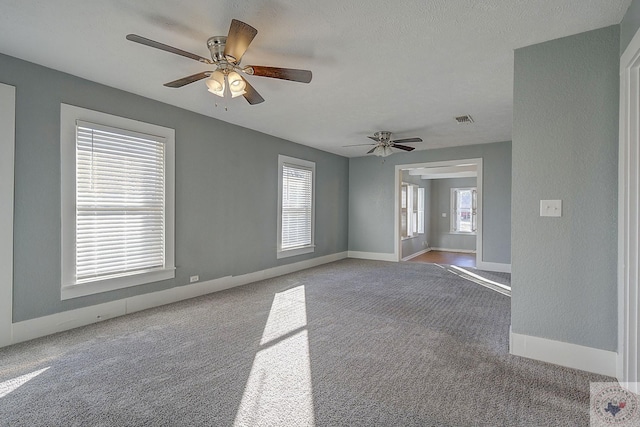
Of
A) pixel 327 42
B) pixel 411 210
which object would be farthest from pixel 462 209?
pixel 327 42

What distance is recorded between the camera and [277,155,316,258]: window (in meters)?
5.85

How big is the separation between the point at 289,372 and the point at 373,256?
551 centimetres

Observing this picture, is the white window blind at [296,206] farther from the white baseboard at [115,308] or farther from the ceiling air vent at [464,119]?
the ceiling air vent at [464,119]

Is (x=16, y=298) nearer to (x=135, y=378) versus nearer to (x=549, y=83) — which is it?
(x=135, y=378)

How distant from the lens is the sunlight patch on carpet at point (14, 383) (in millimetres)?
2055

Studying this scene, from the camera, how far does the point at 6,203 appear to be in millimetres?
2740

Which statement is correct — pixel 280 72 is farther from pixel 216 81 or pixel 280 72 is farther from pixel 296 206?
pixel 296 206

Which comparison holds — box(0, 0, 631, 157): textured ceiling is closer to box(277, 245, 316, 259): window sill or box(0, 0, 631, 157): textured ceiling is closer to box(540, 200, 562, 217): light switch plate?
box(540, 200, 562, 217): light switch plate

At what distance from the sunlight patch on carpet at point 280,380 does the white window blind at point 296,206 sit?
2.81 metres

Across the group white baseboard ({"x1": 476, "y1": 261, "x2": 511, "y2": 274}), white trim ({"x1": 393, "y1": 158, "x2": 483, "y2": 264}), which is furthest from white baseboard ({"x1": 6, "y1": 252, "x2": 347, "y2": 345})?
white baseboard ({"x1": 476, "y1": 261, "x2": 511, "y2": 274})

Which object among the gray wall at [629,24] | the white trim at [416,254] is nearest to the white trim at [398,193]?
the white trim at [416,254]

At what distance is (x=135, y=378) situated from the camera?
7.27ft

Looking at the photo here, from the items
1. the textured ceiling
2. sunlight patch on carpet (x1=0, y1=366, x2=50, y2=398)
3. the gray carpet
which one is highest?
the textured ceiling

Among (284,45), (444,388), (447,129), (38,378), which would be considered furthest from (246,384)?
(447,129)
